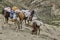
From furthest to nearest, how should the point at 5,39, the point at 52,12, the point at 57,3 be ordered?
the point at 57,3
the point at 52,12
the point at 5,39

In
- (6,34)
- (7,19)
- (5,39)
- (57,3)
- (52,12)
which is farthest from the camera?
(57,3)

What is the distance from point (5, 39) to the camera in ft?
33.1

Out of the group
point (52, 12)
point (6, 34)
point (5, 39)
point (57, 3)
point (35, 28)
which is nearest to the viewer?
point (5, 39)

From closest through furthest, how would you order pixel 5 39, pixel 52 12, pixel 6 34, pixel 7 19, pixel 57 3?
pixel 5 39
pixel 6 34
pixel 7 19
pixel 52 12
pixel 57 3

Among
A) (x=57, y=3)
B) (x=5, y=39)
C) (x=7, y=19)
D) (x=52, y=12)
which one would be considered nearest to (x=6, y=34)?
(x=5, y=39)

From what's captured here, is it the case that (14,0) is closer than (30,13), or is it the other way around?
(30,13)

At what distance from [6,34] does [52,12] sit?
1121 centimetres

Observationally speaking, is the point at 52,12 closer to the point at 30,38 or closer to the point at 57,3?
the point at 57,3

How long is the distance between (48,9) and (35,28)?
10500 millimetres

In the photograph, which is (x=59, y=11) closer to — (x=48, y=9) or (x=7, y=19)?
(x=48, y=9)

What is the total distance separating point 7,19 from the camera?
13.5 meters

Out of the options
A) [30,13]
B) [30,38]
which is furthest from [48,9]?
[30,38]

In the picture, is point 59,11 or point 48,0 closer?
point 59,11

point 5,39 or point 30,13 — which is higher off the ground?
point 30,13
